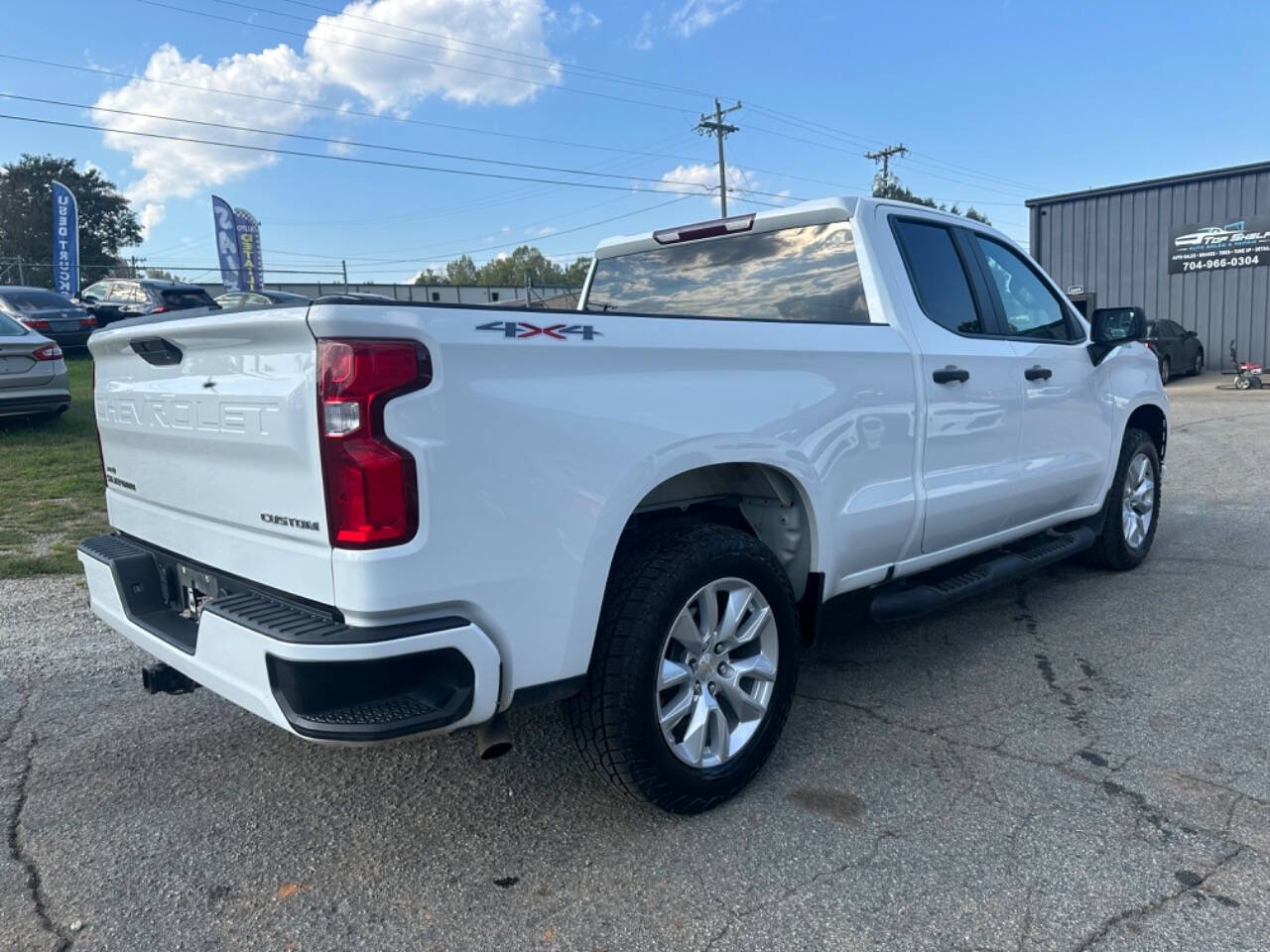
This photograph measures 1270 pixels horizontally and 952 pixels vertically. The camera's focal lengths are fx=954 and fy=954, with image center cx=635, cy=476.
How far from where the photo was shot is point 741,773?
10.0 feet

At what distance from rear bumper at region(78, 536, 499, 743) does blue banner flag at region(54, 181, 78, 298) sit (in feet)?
90.2

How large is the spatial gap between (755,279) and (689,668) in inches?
76.4

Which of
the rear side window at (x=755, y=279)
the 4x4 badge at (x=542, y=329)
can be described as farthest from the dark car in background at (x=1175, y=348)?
the 4x4 badge at (x=542, y=329)

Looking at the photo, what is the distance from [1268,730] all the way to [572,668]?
2.68 metres

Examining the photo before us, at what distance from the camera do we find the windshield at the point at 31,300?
1524cm

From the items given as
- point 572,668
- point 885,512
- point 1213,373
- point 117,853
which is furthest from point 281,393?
point 1213,373

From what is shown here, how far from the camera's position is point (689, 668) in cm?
294

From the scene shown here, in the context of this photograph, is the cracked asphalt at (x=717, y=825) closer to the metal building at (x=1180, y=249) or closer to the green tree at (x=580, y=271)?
the green tree at (x=580, y=271)

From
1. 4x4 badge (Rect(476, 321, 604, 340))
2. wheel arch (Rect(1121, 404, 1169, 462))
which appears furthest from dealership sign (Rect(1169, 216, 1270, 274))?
4x4 badge (Rect(476, 321, 604, 340))

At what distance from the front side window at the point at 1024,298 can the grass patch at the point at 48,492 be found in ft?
18.6

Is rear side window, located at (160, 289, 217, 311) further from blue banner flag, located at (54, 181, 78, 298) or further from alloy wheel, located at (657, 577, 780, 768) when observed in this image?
alloy wheel, located at (657, 577, 780, 768)

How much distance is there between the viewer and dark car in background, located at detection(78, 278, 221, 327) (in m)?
17.8

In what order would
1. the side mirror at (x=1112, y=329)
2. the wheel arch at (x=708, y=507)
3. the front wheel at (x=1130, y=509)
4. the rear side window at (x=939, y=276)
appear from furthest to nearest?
1. the front wheel at (x=1130, y=509)
2. the side mirror at (x=1112, y=329)
3. the rear side window at (x=939, y=276)
4. the wheel arch at (x=708, y=507)

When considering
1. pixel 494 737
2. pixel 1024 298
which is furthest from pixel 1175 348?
pixel 494 737
